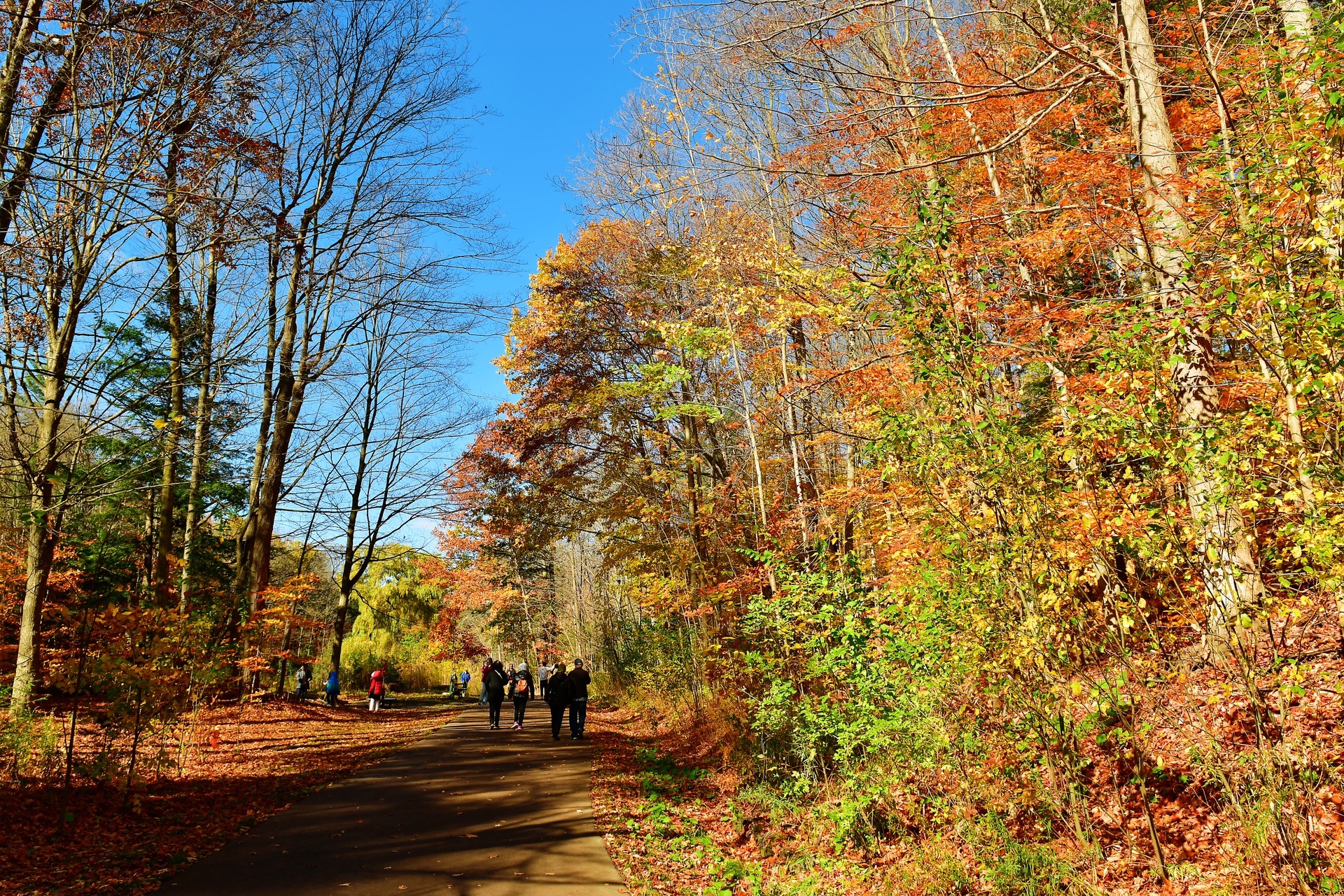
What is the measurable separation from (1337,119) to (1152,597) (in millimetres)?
5049

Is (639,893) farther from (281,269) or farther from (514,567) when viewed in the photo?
(514,567)

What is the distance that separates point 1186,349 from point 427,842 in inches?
281

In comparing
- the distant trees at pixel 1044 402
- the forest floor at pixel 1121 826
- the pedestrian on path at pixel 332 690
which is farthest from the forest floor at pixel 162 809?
the pedestrian on path at pixel 332 690

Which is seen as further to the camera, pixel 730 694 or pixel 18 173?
pixel 730 694

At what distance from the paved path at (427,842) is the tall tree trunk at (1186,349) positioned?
14.6ft

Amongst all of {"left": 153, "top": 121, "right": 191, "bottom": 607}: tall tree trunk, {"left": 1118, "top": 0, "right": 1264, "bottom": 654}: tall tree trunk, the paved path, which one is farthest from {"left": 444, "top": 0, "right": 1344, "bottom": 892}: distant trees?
{"left": 153, "top": 121, "right": 191, "bottom": 607}: tall tree trunk

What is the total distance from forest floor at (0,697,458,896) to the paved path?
1.14 ft

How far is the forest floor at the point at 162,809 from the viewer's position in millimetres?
5695

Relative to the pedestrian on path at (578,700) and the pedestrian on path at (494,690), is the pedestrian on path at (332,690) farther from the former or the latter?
the pedestrian on path at (578,700)

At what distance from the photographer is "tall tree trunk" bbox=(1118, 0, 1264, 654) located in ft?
11.8

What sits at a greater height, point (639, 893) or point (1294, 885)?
point (1294, 885)

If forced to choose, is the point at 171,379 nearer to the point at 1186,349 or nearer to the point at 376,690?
the point at 1186,349

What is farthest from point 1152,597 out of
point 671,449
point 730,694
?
point 671,449

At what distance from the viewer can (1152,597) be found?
23.2 feet
